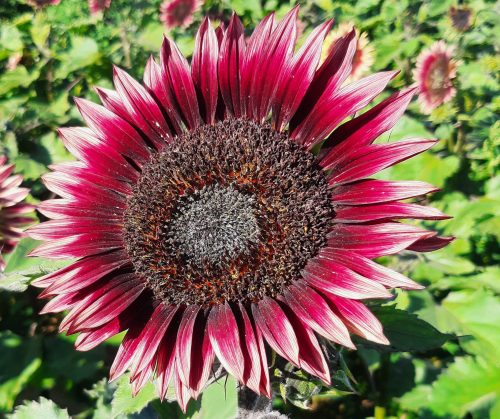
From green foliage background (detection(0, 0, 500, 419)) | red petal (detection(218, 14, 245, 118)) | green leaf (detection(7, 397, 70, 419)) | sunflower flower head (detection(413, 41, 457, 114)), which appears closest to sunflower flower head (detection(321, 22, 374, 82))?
green foliage background (detection(0, 0, 500, 419))

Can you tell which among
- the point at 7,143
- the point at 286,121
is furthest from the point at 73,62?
the point at 286,121

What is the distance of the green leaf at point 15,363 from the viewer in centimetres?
238

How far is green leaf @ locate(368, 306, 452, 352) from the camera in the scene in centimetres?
157

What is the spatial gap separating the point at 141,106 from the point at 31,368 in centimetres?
143

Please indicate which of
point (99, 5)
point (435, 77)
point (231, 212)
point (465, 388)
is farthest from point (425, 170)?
point (99, 5)

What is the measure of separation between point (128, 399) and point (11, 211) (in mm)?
1169

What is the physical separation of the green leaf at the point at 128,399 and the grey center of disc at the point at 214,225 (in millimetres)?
447

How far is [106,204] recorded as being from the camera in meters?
1.62

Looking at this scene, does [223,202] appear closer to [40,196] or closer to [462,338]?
[462,338]

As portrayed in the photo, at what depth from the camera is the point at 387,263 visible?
246 cm

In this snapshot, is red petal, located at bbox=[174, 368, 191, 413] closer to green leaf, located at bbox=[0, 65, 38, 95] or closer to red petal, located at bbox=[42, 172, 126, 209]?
red petal, located at bbox=[42, 172, 126, 209]

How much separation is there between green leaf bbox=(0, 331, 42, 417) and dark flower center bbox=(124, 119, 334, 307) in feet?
4.02

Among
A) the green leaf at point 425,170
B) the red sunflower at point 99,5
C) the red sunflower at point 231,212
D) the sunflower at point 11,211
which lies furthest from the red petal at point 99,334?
the red sunflower at point 99,5

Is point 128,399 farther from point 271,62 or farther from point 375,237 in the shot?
point 271,62
